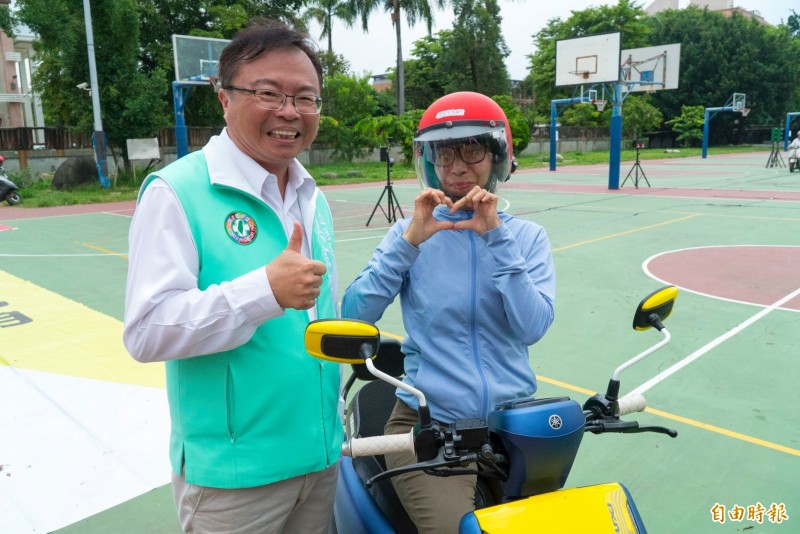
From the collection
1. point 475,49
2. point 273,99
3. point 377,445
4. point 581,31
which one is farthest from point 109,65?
point 581,31

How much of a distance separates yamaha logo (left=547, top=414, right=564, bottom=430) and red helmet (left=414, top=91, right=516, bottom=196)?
984mm

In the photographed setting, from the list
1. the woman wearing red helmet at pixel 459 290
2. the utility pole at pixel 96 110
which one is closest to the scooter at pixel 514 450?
the woman wearing red helmet at pixel 459 290

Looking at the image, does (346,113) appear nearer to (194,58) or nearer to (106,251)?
(194,58)

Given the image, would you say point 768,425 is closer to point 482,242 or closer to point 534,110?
point 482,242

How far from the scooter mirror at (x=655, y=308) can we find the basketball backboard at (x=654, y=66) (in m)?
26.9

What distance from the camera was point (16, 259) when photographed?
9.19 meters

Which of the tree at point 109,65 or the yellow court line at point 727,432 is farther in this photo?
the tree at point 109,65

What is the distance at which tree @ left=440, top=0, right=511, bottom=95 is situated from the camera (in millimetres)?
43875

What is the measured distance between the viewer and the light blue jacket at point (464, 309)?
1.99 metres

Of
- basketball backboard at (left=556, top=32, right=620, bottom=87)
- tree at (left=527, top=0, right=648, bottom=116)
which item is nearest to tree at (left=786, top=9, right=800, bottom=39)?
tree at (left=527, top=0, right=648, bottom=116)

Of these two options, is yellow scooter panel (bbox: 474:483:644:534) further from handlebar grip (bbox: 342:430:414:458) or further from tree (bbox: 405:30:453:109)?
tree (bbox: 405:30:453:109)

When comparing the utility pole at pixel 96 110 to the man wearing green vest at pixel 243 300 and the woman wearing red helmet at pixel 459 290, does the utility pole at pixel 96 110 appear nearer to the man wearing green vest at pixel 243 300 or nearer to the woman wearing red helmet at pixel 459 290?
the woman wearing red helmet at pixel 459 290

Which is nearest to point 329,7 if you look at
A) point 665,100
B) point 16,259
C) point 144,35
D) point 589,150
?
point 144,35

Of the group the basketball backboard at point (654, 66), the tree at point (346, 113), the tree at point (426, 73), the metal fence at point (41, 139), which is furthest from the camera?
the tree at point (426, 73)
